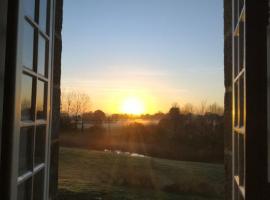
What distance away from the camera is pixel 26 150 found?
4.98 ft

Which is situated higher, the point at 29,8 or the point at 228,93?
the point at 29,8

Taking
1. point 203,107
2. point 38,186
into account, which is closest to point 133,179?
point 203,107

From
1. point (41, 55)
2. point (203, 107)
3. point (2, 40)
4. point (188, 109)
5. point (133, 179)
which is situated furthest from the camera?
point (188, 109)

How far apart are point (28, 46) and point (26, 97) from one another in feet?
0.65

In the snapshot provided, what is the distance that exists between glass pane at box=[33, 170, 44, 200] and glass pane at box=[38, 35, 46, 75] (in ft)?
1.56

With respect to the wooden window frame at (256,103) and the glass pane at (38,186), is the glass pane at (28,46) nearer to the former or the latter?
the glass pane at (38,186)

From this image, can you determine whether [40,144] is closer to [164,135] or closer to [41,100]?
[41,100]

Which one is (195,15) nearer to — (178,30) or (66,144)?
(178,30)

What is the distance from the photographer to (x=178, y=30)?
905 cm

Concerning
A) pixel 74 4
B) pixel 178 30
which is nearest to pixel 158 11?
pixel 178 30

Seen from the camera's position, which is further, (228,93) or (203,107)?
(203,107)

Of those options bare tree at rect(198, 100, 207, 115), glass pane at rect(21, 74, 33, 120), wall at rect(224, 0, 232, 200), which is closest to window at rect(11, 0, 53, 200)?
glass pane at rect(21, 74, 33, 120)

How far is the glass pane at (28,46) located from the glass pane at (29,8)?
40 millimetres

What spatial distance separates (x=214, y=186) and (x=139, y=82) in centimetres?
654
